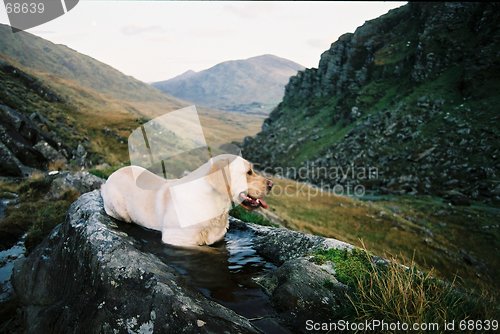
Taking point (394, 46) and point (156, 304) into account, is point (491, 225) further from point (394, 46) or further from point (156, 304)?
point (394, 46)

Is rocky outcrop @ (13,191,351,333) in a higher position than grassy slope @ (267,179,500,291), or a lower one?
higher

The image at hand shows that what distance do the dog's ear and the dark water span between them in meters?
1.12

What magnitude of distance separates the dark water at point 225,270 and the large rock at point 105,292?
0.33 meters

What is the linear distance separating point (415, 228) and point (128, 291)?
26714mm

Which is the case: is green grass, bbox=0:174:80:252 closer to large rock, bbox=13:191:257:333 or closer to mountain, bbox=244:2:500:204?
large rock, bbox=13:191:257:333

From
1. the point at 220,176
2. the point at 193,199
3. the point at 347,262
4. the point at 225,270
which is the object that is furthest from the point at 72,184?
the point at 347,262

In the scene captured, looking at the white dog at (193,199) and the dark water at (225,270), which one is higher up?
the white dog at (193,199)

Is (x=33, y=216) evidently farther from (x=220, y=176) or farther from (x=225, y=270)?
(x=225, y=270)

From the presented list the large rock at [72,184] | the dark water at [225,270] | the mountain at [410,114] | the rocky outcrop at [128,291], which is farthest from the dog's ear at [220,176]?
the mountain at [410,114]

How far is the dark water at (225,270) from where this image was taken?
3889 millimetres

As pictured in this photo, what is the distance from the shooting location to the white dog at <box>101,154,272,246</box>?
540 centimetres

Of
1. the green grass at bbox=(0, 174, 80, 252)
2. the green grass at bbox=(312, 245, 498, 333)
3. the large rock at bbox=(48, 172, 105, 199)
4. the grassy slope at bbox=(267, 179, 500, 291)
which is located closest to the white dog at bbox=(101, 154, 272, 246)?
the green grass at bbox=(312, 245, 498, 333)

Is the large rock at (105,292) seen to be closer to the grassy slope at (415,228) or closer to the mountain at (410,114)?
the grassy slope at (415,228)

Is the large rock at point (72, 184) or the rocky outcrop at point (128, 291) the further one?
the large rock at point (72, 184)
